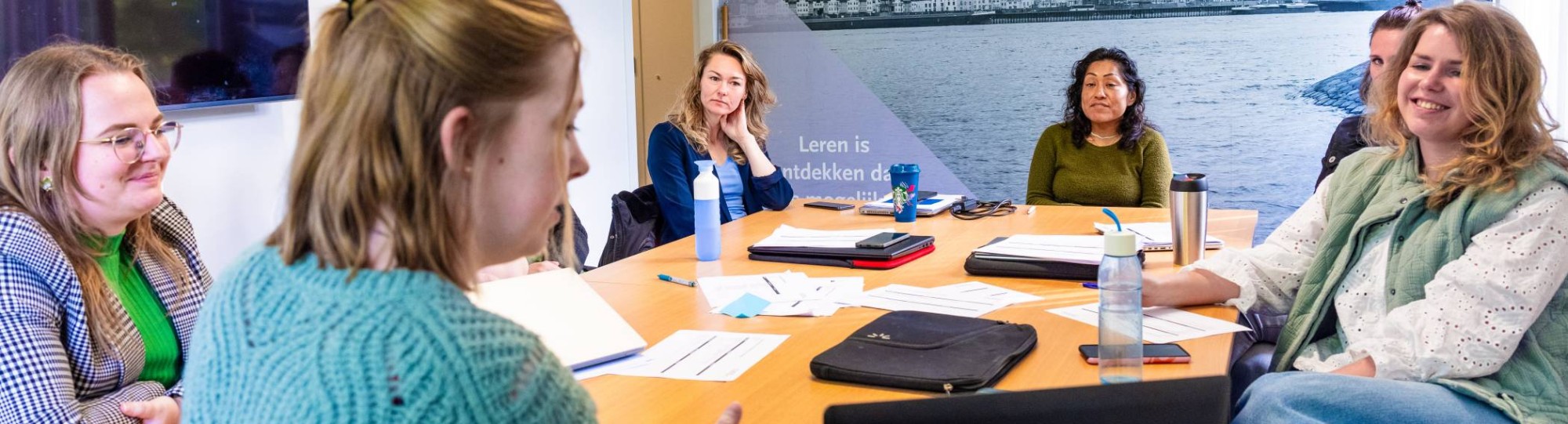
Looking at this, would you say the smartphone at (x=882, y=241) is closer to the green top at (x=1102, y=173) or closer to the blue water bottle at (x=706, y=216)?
the blue water bottle at (x=706, y=216)

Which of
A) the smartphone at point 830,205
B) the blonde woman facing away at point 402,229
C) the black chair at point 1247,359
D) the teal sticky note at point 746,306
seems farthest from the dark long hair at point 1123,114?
the blonde woman facing away at point 402,229

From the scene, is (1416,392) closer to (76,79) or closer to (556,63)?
(556,63)

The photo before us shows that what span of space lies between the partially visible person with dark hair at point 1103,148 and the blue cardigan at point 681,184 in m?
0.98

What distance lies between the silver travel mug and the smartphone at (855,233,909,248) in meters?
0.59

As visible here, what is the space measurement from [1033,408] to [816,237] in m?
1.91

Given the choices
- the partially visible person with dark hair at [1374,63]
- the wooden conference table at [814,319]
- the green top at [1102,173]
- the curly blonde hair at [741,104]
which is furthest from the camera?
the green top at [1102,173]

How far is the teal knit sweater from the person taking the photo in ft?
2.59

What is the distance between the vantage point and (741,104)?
376cm

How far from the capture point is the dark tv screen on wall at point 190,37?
2799mm

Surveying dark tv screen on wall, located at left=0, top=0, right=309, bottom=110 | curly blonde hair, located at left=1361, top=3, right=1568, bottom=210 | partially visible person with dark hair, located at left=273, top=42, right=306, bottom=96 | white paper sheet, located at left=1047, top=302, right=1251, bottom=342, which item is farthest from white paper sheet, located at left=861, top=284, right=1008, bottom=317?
partially visible person with dark hair, located at left=273, top=42, right=306, bottom=96

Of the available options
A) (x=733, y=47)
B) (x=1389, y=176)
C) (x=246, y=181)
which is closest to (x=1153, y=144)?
(x=733, y=47)

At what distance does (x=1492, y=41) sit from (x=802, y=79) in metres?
Answer: 3.83

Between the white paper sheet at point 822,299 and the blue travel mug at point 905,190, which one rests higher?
the blue travel mug at point 905,190

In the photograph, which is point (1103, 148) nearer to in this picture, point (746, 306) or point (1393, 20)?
point (1393, 20)
